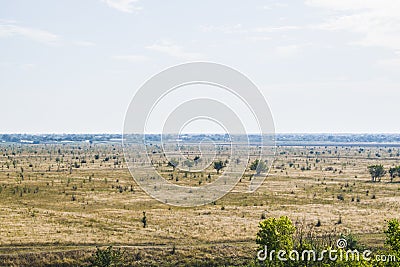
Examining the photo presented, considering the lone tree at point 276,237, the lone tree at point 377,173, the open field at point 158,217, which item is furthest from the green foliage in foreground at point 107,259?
the lone tree at point 377,173

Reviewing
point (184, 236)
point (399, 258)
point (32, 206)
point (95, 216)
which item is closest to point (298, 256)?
point (399, 258)

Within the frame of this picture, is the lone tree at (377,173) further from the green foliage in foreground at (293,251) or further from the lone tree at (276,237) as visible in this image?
the lone tree at (276,237)

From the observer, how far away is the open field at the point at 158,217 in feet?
106

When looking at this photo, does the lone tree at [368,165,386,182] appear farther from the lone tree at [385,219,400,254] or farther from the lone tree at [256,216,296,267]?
the lone tree at [256,216,296,267]

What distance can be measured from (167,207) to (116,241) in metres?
14.4

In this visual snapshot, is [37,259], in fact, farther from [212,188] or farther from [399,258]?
[212,188]

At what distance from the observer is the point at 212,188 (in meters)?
62.6

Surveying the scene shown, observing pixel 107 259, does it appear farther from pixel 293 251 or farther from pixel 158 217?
pixel 158 217

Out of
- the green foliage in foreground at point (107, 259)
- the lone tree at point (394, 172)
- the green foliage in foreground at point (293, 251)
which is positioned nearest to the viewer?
the green foliage in foreground at point (293, 251)

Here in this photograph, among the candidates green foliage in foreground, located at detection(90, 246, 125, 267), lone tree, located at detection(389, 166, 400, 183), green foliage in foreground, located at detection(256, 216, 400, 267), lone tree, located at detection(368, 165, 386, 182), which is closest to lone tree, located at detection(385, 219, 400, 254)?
A: green foliage in foreground, located at detection(256, 216, 400, 267)

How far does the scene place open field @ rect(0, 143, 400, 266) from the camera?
32281 mm

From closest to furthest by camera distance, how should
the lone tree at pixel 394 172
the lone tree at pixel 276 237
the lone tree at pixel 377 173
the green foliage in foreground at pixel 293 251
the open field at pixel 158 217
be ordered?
the green foliage in foreground at pixel 293 251 < the lone tree at pixel 276 237 < the open field at pixel 158 217 < the lone tree at pixel 377 173 < the lone tree at pixel 394 172

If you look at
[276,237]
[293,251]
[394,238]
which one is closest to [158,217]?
[276,237]

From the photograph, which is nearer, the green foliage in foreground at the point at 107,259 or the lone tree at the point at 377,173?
the green foliage in foreground at the point at 107,259
